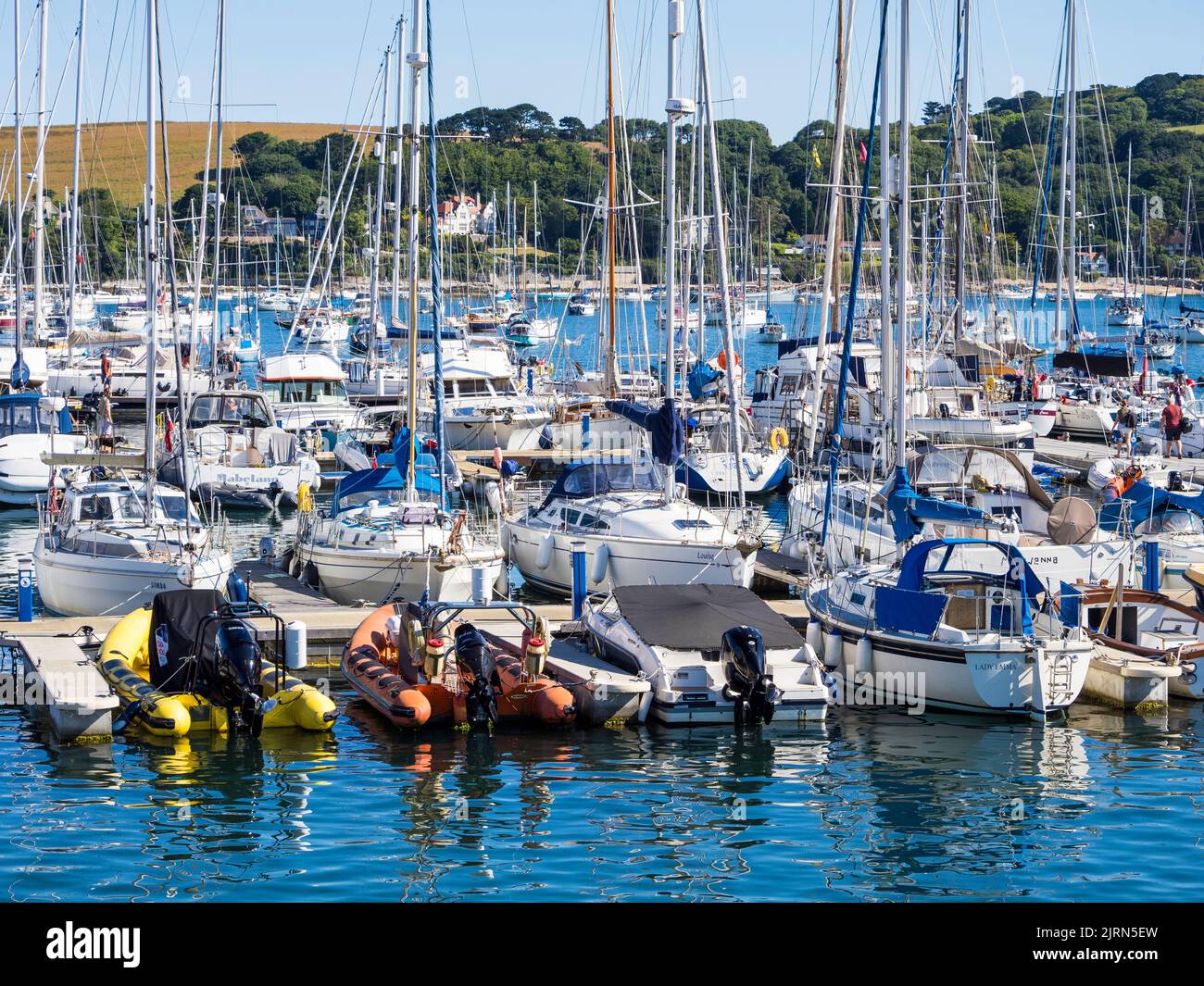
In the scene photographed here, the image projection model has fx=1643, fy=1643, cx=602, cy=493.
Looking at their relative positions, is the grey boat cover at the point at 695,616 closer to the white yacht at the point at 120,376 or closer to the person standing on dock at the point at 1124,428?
the person standing on dock at the point at 1124,428

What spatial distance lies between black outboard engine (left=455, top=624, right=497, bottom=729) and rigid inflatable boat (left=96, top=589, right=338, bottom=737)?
1.60m

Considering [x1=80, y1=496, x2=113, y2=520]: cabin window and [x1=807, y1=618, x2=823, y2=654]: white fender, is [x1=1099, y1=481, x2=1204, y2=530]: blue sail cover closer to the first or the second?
[x1=807, y1=618, x2=823, y2=654]: white fender

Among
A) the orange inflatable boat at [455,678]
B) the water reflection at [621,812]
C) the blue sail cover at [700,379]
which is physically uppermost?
the blue sail cover at [700,379]

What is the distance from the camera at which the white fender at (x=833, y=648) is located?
2134 cm

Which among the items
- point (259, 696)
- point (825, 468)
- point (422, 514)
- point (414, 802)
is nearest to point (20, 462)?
point (422, 514)

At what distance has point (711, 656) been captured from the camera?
807 inches

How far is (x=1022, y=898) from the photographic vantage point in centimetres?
1436

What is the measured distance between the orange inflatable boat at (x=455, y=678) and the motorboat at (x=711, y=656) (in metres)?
1.23

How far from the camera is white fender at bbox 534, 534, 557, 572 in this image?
27.6 m

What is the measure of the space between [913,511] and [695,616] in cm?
479

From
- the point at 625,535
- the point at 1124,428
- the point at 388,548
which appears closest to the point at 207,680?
the point at 388,548

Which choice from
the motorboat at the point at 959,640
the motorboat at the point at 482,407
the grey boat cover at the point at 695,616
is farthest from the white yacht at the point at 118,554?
the motorboat at the point at 482,407
